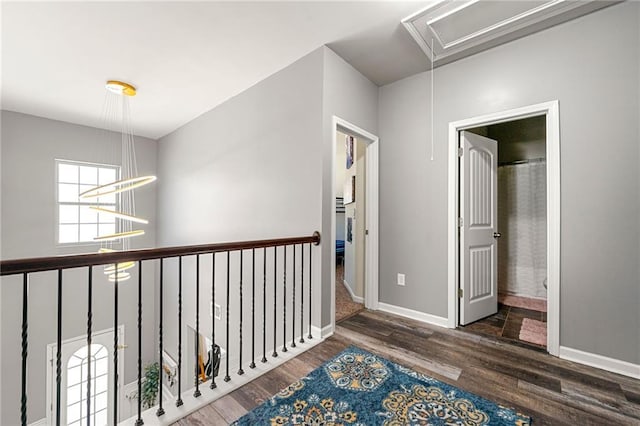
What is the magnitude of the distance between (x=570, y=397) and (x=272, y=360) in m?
1.97

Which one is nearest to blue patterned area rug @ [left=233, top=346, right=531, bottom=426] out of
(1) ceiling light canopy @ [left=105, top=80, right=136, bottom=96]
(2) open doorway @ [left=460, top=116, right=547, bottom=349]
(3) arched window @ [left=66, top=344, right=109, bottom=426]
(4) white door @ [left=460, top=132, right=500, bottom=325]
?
(4) white door @ [left=460, top=132, right=500, bottom=325]

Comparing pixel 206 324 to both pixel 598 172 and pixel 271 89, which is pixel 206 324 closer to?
pixel 271 89

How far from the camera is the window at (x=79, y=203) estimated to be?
4457mm

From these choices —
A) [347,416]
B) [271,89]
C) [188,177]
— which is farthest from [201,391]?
[188,177]

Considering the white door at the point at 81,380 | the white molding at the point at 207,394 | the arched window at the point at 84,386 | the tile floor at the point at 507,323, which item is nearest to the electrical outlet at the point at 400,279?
the tile floor at the point at 507,323

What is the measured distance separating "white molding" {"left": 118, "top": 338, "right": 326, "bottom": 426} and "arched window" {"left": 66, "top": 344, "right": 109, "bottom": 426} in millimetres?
4526

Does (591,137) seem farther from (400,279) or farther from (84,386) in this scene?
(84,386)

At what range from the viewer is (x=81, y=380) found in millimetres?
4676

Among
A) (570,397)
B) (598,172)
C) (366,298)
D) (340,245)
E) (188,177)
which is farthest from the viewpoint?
(340,245)

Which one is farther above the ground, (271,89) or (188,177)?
(271,89)

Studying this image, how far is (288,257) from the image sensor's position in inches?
109

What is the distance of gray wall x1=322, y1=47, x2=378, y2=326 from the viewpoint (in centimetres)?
247

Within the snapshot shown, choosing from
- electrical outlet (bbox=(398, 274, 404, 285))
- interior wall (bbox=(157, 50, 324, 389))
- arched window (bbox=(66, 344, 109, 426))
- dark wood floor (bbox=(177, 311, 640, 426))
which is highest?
interior wall (bbox=(157, 50, 324, 389))

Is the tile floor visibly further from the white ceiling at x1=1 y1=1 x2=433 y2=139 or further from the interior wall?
the white ceiling at x1=1 y1=1 x2=433 y2=139
